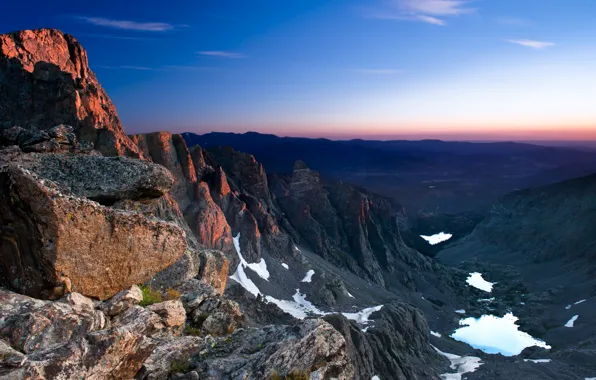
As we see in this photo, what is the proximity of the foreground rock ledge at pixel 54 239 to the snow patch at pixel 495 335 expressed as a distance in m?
125

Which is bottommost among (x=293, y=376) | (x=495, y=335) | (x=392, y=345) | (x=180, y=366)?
(x=495, y=335)

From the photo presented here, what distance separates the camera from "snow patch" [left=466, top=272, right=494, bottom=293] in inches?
6947

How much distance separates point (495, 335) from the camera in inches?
5012

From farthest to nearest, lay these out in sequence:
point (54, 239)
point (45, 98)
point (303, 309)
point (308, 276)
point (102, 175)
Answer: point (308, 276) < point (303, 309) < point (45, 98) < point (102, 175) < point (54, 239)

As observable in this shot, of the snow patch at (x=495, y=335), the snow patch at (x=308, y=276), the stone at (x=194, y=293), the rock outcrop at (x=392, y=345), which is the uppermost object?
the stone at (x=194, y=293)

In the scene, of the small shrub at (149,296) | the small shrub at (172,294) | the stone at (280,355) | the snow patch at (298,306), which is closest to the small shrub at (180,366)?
the stone at (280,355)

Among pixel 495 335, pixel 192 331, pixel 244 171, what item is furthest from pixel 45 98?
pixel 495 335

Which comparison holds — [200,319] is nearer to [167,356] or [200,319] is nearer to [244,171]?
[167,356]

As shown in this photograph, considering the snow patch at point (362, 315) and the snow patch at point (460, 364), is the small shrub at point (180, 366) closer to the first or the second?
the snow patch at point (362, 315)

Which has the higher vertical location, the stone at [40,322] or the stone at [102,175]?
the stone at [102,175]

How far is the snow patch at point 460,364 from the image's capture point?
8962cm

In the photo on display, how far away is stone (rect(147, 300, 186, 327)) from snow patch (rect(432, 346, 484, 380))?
290ft

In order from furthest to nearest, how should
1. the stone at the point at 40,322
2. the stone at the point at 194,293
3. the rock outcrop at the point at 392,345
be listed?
the rock outcrop at the point at 392,345
the stone at the point at 194,293
the stone at the point at 40,322

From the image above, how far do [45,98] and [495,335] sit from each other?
135534 mm
